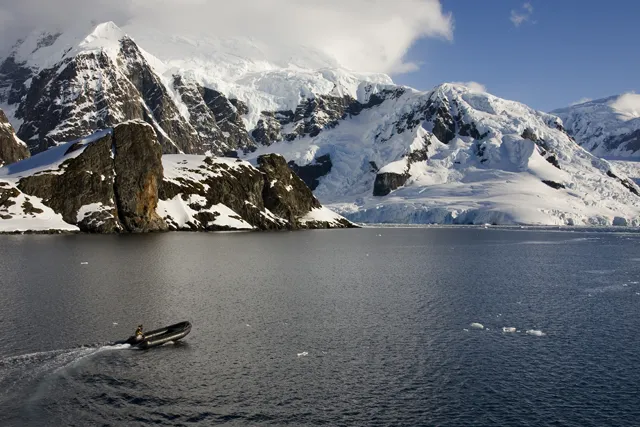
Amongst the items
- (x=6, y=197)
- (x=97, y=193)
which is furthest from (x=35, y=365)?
(x=97, y=193)

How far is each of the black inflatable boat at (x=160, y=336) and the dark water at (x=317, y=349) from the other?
0.72 metres

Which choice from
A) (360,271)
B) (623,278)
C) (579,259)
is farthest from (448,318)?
(579,259)

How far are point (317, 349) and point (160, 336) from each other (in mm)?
12841

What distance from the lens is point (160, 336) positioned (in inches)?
1892

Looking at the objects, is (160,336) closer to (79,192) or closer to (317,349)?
(317,349)

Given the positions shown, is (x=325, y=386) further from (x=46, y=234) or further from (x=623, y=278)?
(x=46, y=234)

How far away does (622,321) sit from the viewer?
193 feet

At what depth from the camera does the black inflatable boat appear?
47.0 meters

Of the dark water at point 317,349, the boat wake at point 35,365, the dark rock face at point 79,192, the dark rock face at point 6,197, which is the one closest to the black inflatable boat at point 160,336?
the dark water at point 317,349

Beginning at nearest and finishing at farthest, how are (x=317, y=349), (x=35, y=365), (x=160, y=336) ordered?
1. (x=35, y=365)
2. (x=317, y=349)
3. (x=160, y=336)

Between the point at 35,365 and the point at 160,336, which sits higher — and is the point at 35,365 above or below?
below

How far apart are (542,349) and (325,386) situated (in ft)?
65.8

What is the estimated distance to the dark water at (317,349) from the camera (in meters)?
34.5

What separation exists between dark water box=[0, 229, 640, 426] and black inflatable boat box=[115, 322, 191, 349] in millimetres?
725
